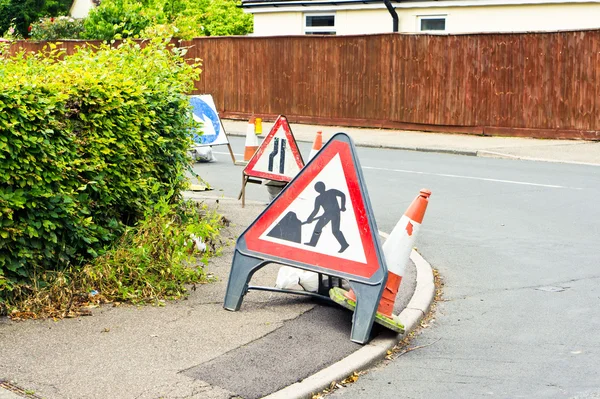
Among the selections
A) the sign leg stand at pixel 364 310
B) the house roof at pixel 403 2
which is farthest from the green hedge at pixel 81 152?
the house roof at pixel 403 2

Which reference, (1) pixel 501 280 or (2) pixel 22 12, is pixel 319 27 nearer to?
(1) pixel 501 280

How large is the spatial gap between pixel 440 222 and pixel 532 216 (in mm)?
1154

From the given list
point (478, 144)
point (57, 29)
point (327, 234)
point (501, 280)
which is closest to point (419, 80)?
point (478, 144)

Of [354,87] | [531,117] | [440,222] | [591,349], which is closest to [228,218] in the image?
[440,222]

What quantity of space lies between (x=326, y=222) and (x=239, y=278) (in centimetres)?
77

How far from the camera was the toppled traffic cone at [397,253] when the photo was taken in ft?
20.9

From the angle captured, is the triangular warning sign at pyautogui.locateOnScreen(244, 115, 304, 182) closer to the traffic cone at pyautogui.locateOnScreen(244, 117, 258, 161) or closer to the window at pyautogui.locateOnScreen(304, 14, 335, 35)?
the traffic cone at pyautogui.locateOnScreen(244, 117, 258, 161)

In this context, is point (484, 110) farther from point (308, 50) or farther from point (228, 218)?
point (228, 218)

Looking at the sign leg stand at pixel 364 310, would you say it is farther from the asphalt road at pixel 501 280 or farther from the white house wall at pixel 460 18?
the white house wall at pixel 460 18

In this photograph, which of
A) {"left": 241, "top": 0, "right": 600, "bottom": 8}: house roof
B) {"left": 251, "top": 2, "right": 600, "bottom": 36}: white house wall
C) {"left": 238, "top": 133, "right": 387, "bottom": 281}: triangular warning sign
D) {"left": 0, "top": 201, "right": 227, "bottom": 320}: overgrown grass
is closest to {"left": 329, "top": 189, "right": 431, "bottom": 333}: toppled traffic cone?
{"left": 238, "top": 133, "right": 387, "bottom": 281}: triangular warning sign

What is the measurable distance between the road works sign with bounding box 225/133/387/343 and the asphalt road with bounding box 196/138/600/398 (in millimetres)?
574

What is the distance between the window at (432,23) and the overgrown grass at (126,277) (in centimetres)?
2001

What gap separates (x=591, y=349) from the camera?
6141 millimetres

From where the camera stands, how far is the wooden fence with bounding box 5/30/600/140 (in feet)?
66.4
